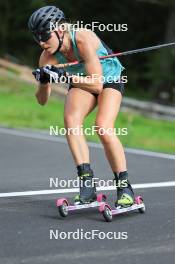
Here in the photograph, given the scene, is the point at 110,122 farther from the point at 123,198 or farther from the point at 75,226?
the point at 75,226

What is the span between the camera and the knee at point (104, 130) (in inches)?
300

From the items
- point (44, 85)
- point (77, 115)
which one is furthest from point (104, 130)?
point (44, 85)

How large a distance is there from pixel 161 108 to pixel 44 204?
17.5 metres

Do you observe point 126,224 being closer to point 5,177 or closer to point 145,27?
point 5,177

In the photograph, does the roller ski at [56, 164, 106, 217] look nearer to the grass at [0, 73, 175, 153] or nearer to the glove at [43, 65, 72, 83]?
the glove at [43, 65, 72, 83]

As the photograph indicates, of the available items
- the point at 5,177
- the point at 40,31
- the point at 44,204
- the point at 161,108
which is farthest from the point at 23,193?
the point at 161,108

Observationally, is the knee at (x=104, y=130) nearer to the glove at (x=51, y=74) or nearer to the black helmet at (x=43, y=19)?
the glove at (x=51, y=74)

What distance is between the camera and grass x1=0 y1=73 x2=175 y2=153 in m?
18.1

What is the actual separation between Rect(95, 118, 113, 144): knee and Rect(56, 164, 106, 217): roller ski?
30 cm

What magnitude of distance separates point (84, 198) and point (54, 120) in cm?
1273

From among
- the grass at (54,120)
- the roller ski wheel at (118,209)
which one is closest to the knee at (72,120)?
the roller ski wheel at (118,209)

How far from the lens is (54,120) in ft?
66.8

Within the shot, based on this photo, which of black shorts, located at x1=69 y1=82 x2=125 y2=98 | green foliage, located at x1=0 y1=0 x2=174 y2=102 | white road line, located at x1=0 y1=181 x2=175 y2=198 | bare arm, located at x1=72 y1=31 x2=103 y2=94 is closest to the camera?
bare arm, located at x1=72 y1=31 x2=103 y2=94

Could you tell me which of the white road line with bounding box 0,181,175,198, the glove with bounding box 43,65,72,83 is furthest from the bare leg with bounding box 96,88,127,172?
the white road line with bounding box 0,181,175,198
